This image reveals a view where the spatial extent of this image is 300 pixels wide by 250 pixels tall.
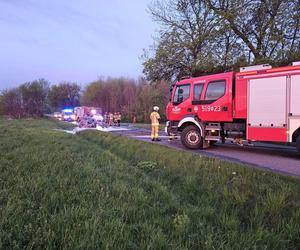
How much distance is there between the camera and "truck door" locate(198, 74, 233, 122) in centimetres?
1253

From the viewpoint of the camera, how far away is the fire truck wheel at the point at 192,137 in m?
13.5

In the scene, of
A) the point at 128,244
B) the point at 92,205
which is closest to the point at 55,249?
the point at 128,244

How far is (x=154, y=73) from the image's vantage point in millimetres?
25156

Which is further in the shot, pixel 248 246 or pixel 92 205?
pixel 92 205

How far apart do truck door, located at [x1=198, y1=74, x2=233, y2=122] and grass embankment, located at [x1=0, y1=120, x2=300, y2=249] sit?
4831 millimetres

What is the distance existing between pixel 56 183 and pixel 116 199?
4.74 ft

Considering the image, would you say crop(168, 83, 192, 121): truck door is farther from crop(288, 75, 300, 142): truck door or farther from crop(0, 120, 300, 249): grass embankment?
crop(0, 120, 300, 249): grass embankment

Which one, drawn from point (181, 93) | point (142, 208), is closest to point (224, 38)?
point (181, 93)

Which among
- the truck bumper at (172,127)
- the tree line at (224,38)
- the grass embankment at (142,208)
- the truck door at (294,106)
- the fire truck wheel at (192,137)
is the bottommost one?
the grass embankment at (142,208)

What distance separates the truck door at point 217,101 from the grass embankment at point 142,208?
4.83 meters

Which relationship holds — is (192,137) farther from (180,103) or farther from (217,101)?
(217,101)

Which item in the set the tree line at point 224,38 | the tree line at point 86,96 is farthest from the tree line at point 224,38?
the tree line at point 86,96

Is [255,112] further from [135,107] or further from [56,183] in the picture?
[135,107]

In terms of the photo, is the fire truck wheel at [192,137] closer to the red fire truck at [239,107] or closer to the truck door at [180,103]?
the red fire truck at [239,107]
